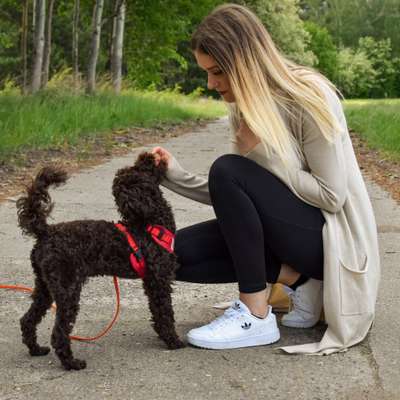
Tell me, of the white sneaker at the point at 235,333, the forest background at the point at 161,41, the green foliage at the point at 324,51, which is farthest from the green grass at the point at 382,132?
the green foliage at the point at 324,51

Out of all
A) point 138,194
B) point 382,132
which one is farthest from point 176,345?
point 382,132

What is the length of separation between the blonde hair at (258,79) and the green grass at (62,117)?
591 centimetres

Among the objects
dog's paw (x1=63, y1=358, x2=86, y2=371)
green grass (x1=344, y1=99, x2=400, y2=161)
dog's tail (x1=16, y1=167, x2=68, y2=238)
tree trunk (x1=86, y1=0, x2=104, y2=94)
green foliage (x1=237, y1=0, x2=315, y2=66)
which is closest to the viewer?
dog's tail (x1=16, y1=167, x2=68, y2=238)

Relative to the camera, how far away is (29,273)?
4.61m

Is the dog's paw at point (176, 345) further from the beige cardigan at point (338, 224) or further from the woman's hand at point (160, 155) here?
the woman's hand at point (160, 155)

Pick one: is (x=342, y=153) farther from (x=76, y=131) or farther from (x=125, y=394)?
(x=76, y=131)

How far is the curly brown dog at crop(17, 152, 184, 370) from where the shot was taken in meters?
2.95

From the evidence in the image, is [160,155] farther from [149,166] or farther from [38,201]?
[38,201]

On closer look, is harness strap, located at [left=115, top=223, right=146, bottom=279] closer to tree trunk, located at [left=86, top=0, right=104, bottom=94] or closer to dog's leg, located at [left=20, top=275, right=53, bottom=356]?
dog's leg, located at [left=20, top=275, right=53, bottom=356]

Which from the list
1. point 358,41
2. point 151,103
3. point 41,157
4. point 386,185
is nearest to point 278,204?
point 386,185

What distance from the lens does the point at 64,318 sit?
9.79ft

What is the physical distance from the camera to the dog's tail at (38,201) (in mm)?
2926

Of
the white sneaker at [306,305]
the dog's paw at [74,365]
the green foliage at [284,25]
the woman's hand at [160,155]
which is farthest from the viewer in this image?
the green foliage at [284,25]

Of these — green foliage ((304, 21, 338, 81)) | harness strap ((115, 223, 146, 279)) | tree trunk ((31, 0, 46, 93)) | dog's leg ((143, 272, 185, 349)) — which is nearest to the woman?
dog's leg ((143, 272, 185, 349))
